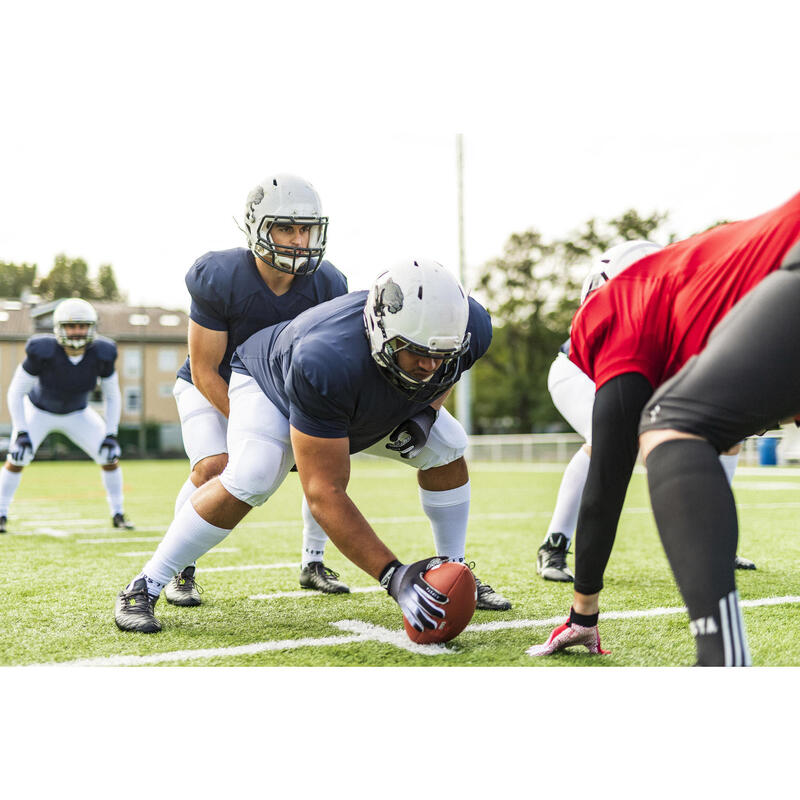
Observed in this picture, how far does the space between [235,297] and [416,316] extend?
39.3 inches

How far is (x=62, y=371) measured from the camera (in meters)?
5.38

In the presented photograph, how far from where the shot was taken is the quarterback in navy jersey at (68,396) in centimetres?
528

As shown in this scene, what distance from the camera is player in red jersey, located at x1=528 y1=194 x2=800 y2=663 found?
1.30m

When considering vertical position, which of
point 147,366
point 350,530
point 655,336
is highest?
point 655,336

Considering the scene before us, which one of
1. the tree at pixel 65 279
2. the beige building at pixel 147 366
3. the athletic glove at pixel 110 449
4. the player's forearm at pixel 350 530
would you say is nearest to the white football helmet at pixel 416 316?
the player's forearm at pixel 350 530

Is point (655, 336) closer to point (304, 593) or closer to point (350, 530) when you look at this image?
point (350, 530)

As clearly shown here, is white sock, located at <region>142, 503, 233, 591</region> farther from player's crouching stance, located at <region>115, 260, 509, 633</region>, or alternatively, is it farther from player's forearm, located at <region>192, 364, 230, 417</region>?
player's forearm, located at <region>192, 364, 230, 417</region>

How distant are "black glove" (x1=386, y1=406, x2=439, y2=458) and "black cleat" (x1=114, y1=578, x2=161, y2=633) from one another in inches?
31.8

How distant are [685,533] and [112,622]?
→ 182cm

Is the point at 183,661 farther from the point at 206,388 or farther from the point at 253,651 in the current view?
the point at 206,388

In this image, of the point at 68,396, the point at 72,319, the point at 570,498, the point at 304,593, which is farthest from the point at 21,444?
the point at 570,498

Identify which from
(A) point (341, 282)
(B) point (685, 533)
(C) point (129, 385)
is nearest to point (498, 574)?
(A) point (341, 282)

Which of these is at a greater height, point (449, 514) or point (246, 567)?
point (449, 514)

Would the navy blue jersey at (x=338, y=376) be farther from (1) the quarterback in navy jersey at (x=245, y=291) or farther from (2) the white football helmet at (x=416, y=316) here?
(1) the quarterback in navy jersey at (x=245, y=291)
